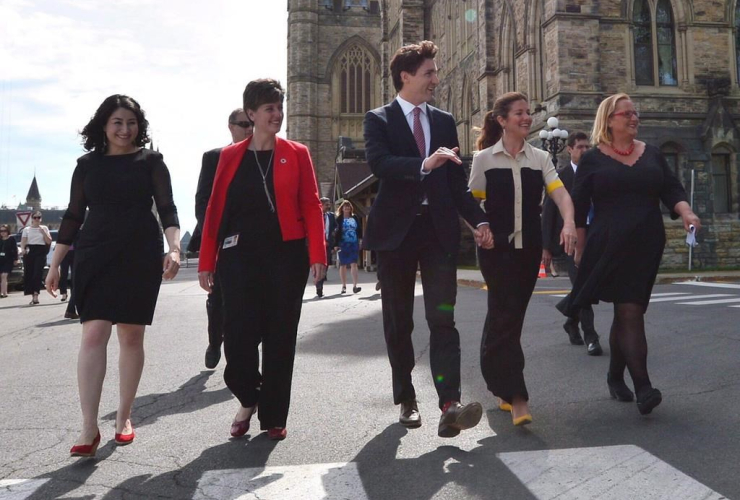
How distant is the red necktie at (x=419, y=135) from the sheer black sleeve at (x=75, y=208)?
170cm

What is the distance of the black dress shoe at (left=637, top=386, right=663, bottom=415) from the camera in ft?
13.3

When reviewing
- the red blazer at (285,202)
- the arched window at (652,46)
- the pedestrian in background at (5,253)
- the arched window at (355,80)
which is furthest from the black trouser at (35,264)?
the arched window at (355,80)

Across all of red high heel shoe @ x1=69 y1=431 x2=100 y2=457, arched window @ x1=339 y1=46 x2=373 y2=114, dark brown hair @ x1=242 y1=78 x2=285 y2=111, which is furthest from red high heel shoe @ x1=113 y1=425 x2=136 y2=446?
arched window @ x1=339 y1=46 x2=373 y2=114

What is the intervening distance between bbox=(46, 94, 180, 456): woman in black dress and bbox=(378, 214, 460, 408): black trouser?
1.11 meters

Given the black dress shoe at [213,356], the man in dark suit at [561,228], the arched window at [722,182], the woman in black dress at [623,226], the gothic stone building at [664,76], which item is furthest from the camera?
the arched window at [722,182]

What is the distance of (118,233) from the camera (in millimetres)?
3822

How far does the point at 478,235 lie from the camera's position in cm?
404

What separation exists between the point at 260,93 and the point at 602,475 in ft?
7.96

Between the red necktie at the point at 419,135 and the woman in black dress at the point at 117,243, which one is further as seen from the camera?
the red necktie at the point at 419,135

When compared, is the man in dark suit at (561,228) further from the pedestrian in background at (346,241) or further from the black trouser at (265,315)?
the pedestrian in background at (346,241)

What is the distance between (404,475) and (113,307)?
161cm

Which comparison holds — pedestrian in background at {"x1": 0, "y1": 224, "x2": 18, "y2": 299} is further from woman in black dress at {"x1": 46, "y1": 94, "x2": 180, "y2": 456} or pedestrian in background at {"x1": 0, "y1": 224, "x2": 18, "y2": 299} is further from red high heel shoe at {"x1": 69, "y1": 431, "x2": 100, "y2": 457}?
red high heel shoe at {"x1": 69, "y1": 431, "x2": 100, "y2": 457}

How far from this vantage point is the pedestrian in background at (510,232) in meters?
4.23

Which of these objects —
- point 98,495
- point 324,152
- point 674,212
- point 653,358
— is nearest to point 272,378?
point 98,495
